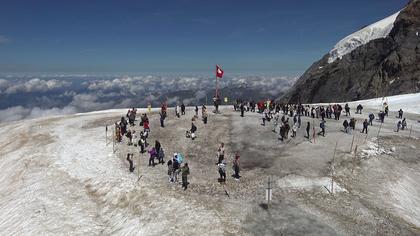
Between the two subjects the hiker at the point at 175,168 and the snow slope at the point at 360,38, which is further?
the snow slope at the point at 360,38

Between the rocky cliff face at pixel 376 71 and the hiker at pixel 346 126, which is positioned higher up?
the rocky cliff face at pixel 376 71

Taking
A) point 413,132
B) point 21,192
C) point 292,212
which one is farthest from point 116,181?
A: point 413,132

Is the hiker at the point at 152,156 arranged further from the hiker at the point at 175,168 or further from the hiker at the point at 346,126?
the hiker at the point at 346,126

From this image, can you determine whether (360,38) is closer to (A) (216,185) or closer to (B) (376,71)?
(B) (376,71)

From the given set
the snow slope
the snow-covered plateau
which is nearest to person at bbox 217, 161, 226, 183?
the snow-covered plateau

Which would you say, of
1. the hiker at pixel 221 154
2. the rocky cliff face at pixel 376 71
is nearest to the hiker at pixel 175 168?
the hiker at pixel 221 154

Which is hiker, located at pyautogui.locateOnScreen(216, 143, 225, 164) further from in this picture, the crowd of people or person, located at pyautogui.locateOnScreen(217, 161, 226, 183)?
person, located at pyautogui.locateOnScreen(217, 161, 226, 183)
